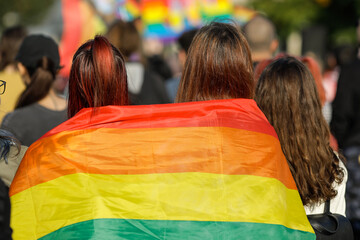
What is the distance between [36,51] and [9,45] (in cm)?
154

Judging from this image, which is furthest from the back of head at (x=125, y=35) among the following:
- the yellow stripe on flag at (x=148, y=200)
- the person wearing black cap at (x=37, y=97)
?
the yellow stripe on flag at (x=148, y=200)

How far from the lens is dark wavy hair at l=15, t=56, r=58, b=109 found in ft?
13.1

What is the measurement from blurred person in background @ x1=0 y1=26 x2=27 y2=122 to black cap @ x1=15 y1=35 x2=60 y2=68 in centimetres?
53

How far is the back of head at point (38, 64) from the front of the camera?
399 cm

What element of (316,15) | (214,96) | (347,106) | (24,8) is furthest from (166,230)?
(24,8)

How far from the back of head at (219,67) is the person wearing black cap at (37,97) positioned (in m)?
1.29

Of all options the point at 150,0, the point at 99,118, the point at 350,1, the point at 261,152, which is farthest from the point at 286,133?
the point at 350,1

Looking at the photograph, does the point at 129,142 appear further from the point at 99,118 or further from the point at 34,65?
the point at 34,65

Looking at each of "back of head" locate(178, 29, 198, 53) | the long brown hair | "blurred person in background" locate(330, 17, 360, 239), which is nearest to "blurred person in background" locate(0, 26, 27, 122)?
"back of head" locate(178, 29, 198, 53)

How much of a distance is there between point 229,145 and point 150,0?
10.6 metres

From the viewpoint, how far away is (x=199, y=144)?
2.65 metres

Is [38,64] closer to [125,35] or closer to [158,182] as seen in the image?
[125,35]

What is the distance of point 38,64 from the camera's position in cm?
413

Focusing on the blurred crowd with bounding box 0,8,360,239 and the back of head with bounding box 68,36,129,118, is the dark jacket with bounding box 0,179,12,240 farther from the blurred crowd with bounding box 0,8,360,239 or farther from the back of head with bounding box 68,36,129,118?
the back of head with bounding box 68,36,129,118
